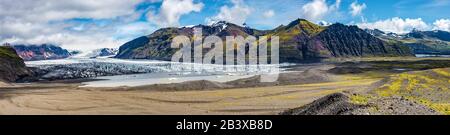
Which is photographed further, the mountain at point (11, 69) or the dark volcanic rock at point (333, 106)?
the mountain at point (11, 69)

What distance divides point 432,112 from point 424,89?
134ft

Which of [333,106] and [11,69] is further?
[11,69]

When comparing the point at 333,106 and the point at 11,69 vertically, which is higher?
the point at 11,69

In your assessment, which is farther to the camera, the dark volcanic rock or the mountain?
the mountain

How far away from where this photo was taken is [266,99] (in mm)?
80688
